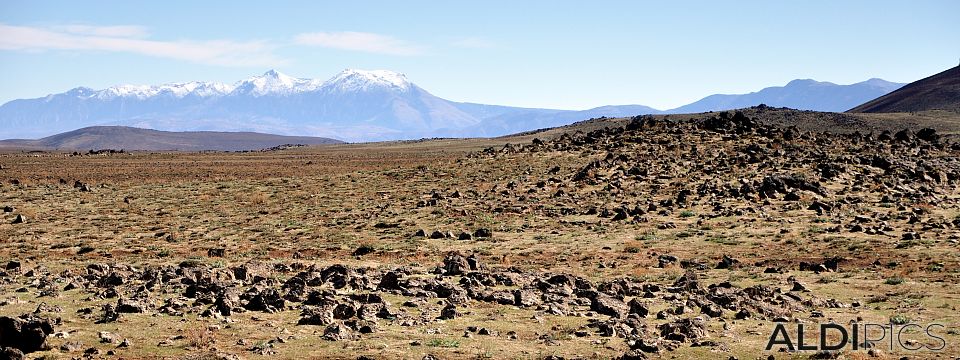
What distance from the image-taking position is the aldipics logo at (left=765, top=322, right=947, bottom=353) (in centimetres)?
1766

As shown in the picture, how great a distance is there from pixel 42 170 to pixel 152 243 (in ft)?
195

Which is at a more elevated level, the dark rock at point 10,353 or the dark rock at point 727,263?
the dark rock at point 10,353

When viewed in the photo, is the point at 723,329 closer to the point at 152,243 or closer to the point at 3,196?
the point at 152,243

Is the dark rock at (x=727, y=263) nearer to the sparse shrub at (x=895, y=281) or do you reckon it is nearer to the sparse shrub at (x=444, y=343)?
the sparse shrub at (x=895, y=281)

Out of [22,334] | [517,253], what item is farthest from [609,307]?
[517,253]

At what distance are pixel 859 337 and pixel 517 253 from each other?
57.7 ft

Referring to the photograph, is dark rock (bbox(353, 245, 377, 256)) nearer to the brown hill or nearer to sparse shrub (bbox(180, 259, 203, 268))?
sparse shrub (bbox(180, 259, 203, 268))

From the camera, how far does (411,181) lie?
209ft

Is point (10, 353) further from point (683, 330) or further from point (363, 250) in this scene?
point (363, 250)

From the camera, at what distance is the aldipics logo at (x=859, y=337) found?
58.0 ft

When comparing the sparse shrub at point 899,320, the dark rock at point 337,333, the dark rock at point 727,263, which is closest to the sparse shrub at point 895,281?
the dark rock at point 727,263

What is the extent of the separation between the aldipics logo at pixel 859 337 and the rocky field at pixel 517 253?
19 cm

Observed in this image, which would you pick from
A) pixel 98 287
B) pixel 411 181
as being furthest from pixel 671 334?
pixel 411 181

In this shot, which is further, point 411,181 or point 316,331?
point 411,181
